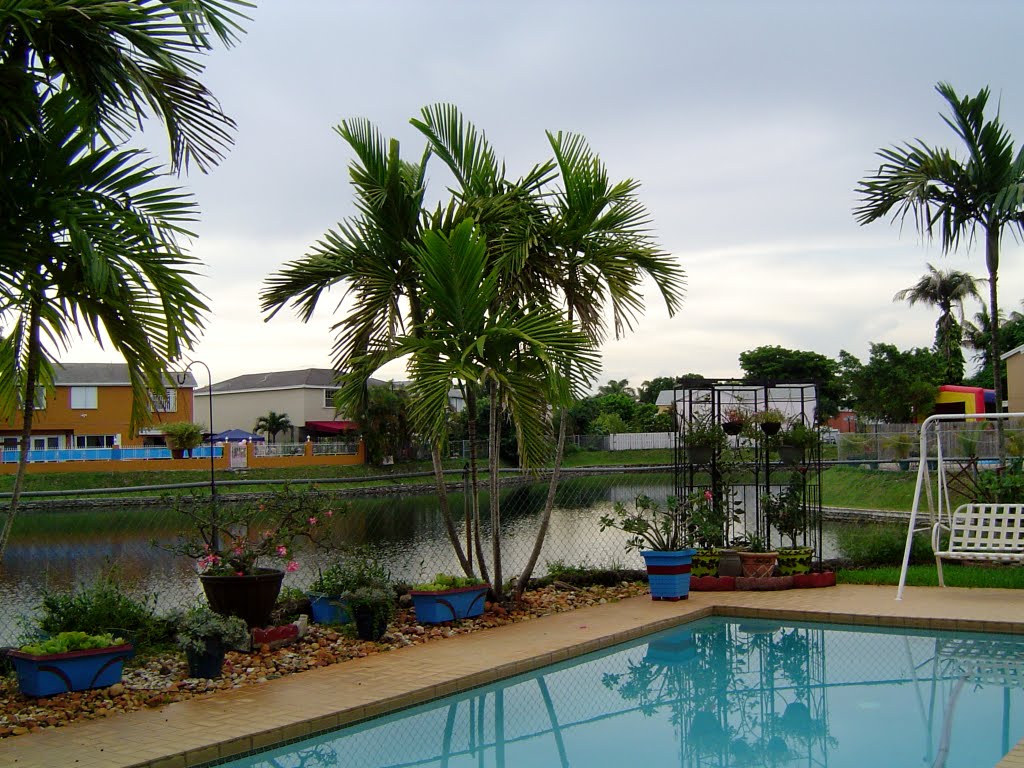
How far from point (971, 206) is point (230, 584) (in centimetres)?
886

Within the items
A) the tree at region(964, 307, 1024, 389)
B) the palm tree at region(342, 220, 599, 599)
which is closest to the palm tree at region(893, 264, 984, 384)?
the tree at region(964, 307, 1024, 389)

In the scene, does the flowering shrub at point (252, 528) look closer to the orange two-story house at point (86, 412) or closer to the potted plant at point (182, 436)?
the potted plant at point (182, 436)

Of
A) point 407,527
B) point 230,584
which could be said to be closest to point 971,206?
point 230,584

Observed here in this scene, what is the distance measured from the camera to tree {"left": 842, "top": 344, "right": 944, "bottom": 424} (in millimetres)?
37750

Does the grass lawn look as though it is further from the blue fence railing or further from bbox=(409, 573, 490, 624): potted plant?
the blue fence railing

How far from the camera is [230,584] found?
21.6 feet

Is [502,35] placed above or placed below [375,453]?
above

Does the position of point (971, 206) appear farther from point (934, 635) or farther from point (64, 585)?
point (64, 585)

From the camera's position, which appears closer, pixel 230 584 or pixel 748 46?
pixel 230 584

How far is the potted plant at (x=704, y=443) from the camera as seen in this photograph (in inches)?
394

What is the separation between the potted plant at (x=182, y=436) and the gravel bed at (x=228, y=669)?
109ft

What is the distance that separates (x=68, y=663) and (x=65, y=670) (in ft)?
0.15

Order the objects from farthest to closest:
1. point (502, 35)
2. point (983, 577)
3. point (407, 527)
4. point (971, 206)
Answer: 1. point (407, 527)
2. point (971, 206)
3. point (983, 577)
4. point (502, 35)

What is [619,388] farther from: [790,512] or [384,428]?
[790,512]
